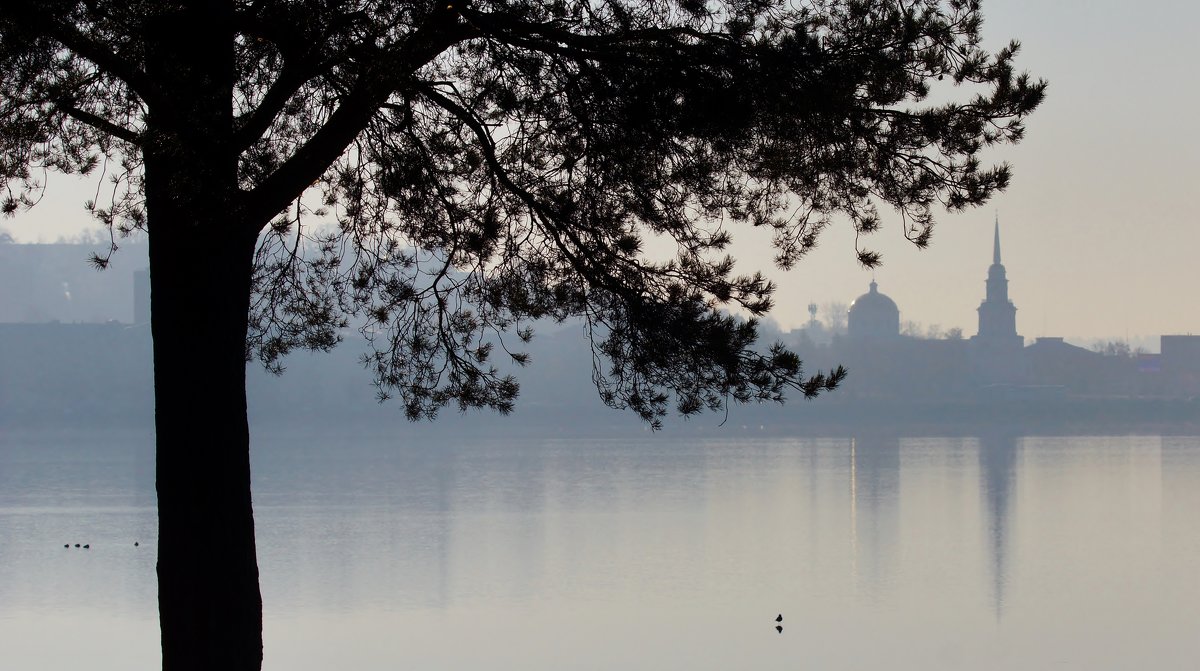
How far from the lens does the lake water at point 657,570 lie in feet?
41.3

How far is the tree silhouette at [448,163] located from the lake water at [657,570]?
610cm

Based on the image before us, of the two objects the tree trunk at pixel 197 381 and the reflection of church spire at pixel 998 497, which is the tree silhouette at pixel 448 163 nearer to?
the tree trunk at pixel 197 381

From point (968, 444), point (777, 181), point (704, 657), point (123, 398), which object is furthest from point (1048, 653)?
point (123, 398)

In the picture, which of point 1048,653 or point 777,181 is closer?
point 777,181

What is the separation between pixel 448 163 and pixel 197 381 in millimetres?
1497

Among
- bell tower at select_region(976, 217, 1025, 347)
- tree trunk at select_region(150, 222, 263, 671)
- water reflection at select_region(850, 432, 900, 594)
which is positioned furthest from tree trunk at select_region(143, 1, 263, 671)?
bell tower at select_region(976, 217, 1025, 347)

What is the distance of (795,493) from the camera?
2989 centimetres

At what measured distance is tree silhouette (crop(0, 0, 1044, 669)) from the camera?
4.55 m

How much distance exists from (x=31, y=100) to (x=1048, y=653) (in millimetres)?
10195

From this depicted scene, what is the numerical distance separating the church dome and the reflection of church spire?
34888 mm

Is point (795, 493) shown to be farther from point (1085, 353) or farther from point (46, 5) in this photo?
point (1085, 353)

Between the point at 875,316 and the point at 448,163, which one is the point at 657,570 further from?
the point at 875,316

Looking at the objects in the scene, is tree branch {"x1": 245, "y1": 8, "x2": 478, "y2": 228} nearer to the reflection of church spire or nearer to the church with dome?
the reflection of church spire

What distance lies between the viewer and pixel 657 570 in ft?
→ 56.6
